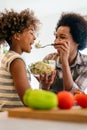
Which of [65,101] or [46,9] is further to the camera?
[46,9]

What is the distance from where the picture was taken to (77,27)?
1.68 m

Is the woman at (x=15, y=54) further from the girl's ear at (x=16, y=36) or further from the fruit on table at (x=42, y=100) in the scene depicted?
the fruit on table at (x=42, y=100)

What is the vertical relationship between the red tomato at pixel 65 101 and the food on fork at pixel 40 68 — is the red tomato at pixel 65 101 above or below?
below

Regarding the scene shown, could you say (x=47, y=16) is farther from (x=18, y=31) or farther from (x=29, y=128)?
(x=29, y=128)

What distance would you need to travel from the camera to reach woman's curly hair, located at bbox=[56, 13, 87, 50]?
167 cm

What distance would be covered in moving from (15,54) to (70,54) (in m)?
0.60

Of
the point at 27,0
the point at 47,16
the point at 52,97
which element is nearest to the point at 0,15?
the point at 52,97

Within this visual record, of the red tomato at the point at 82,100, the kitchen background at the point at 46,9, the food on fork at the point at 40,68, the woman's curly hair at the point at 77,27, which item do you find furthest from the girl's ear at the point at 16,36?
the kitchen background at the point at 46,9

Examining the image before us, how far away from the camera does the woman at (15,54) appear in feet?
3.51

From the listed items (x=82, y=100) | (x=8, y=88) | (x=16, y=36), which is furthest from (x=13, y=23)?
(x=82, y=100)

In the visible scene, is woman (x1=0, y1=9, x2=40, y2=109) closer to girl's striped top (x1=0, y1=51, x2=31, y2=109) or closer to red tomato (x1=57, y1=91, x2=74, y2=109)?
girl's striped top (x1=0, y1=51, x2=31, y2=109)

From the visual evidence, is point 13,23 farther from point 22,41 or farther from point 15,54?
point 15,54

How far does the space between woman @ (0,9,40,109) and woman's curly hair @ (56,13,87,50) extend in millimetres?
305

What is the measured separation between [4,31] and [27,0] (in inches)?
76.2
